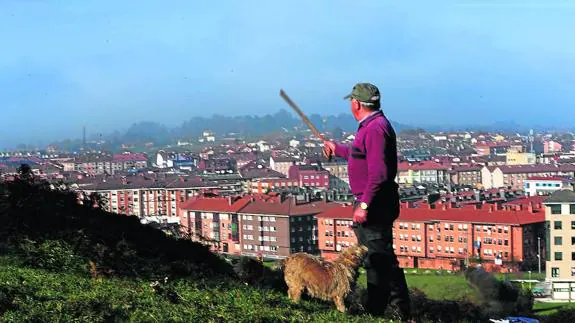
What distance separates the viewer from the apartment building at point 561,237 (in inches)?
1262

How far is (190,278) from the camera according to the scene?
189 inches

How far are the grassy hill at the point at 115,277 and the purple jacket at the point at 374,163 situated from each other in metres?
0.58

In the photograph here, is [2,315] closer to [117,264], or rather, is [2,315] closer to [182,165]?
[117,264]

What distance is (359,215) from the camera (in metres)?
4.04

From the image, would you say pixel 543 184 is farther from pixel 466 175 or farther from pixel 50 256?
pixel 50 256

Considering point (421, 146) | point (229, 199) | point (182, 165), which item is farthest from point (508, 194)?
point (421, 146)

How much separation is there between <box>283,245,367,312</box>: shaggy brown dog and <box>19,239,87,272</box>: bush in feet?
3.80

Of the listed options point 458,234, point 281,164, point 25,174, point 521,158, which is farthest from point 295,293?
point 521,158

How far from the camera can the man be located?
4.01m

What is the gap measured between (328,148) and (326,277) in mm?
716

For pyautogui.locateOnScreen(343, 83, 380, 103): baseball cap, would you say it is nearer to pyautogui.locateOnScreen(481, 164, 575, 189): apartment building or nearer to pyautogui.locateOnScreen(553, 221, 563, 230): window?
pyautogui.locateOnScreen(553, 221, 563, 230): window

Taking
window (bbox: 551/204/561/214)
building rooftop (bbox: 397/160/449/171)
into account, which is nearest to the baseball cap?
window (bbox: 551/204/561/214)

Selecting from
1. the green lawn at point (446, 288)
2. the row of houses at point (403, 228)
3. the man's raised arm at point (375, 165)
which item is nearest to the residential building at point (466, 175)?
the row of houses at point (403, 228)

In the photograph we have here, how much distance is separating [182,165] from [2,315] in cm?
12115
